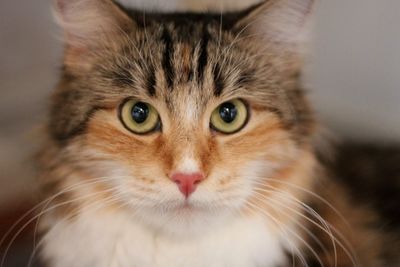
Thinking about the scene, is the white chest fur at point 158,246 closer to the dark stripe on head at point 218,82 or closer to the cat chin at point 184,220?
the cat chin at point 184,220

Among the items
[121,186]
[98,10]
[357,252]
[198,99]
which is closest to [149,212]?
[121,186]

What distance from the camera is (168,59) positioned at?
107 cm

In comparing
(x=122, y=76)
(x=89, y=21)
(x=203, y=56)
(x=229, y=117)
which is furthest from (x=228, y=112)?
(x=89, y=21)

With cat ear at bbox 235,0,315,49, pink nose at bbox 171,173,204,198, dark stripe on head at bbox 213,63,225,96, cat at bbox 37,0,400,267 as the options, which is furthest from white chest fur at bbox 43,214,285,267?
cat ear at bbox 235,0,315,49

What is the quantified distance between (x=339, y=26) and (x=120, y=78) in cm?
76

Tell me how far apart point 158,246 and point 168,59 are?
0.38m

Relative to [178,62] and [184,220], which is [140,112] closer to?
[178,62]

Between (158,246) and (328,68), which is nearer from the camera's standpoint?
(158,246)

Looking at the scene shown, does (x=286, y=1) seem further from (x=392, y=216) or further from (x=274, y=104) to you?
(x=392, y=216)

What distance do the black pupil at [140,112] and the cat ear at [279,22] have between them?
A: 0.84 ft

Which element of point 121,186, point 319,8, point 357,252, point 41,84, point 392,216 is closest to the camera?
point 121,186

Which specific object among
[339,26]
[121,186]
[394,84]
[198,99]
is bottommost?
[121,186]

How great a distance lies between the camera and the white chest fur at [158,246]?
1130 mm

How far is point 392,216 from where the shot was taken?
141 centimetres
